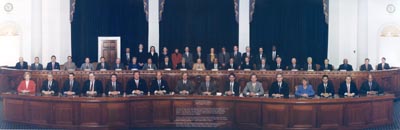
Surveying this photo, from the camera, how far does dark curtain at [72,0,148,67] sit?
1972 centimetres

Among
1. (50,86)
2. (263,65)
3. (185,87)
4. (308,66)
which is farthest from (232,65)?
(50,86)

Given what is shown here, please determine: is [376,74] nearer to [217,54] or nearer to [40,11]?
[217,54]

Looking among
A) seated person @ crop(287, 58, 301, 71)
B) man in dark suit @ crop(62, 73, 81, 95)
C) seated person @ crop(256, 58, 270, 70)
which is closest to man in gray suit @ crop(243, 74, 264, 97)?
seated person @ crop(256, 58, 270, 70)

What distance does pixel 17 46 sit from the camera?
66.1 ft

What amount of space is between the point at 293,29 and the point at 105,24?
6.55m

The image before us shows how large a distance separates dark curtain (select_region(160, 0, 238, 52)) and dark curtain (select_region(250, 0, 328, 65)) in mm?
973

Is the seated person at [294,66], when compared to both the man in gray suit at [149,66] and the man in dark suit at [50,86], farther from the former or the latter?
the man in dark suit at [50,86]

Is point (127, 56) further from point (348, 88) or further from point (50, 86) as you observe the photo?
point (348, 88)

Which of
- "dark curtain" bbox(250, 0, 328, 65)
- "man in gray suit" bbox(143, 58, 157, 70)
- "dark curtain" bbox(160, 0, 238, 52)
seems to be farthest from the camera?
"dark curtain" bbox(160, 0, 238, 52)

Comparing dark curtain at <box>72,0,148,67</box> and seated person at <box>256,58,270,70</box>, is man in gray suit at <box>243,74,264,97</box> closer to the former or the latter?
seated person at <box>256,58,270,70</box>

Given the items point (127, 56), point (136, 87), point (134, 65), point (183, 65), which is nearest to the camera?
point (136, 87)

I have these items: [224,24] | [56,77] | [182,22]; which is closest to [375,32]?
[224,24]

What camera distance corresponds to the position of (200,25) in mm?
20328

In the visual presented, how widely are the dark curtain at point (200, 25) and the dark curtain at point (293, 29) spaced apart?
97cm
